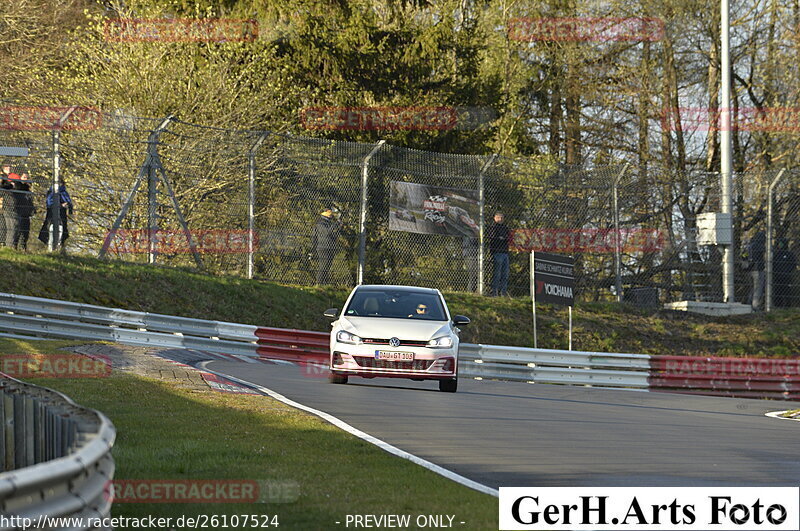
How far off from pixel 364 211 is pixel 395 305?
8.57 meters

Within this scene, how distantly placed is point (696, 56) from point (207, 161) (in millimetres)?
21134

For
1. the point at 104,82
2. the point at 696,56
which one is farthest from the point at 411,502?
the point at 696,56

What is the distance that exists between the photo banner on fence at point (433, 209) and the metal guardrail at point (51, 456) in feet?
62.2

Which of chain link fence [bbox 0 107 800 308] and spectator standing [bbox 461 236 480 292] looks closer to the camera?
chain link fence [bbox 0 107 800 308]

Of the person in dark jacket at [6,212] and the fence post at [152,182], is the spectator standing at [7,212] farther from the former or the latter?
the fence post at [152,182]

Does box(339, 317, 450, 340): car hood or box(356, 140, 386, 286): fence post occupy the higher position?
box(356, 140, 386, 286): fence post

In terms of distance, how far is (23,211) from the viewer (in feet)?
78.8

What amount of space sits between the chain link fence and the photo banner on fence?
30 mm

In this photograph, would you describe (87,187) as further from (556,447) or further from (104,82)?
(556,447)

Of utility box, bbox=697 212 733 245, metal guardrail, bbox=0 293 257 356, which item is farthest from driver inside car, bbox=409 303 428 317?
utility box, bbox=697 212 733 245

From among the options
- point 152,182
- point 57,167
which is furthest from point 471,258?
point 57,167

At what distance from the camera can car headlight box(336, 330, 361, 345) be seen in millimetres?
16959

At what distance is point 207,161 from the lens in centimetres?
2700

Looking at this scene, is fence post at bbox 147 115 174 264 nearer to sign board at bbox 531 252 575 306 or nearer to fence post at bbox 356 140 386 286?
fence post at bbox 356 140 386 286
